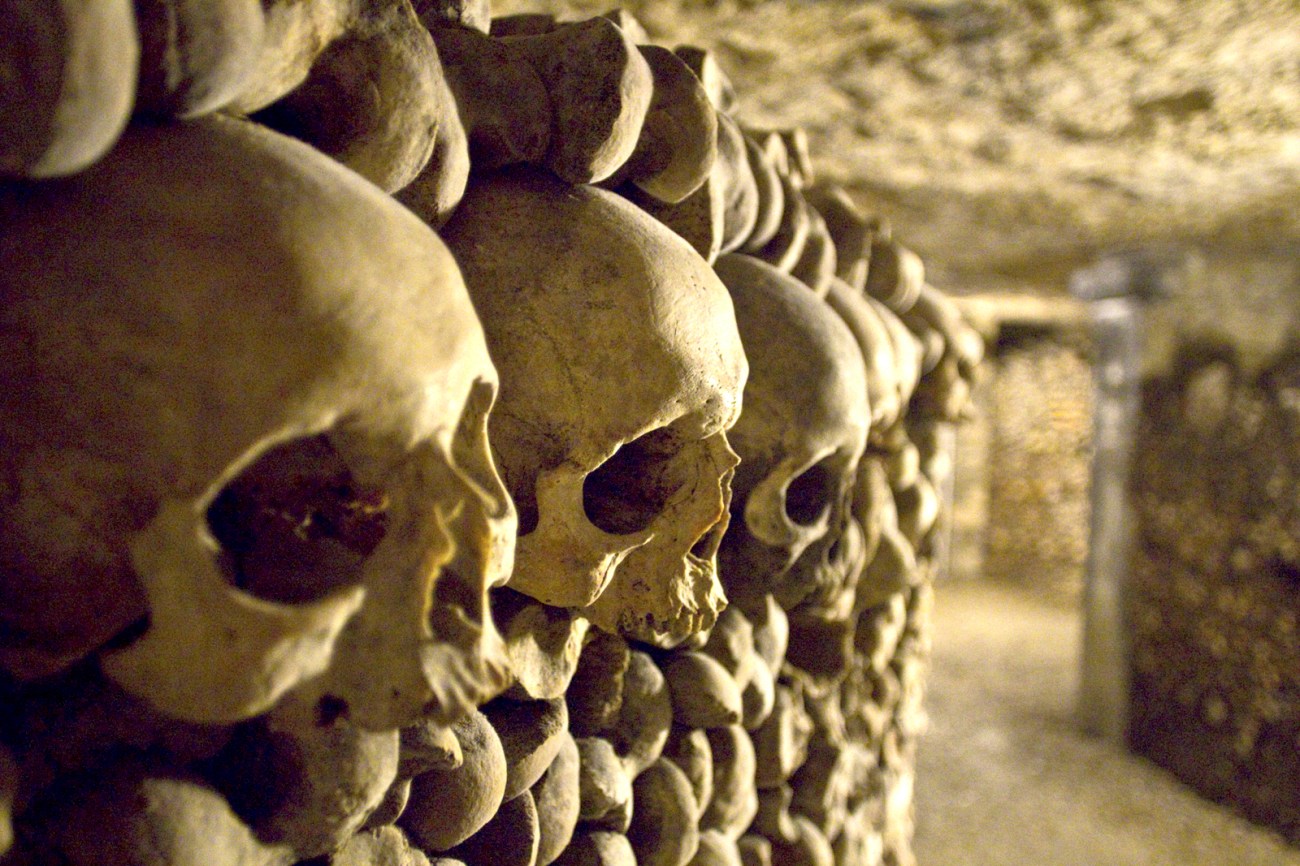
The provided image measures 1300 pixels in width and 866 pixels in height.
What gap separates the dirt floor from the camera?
268 cm

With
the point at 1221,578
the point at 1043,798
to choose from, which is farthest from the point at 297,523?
the point at 1221,578

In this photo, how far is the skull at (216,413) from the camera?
0.42 m

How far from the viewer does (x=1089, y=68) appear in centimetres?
167

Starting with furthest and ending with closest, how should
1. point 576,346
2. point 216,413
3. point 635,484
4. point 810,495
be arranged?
1. point 810,495
2. point 635,484
3. point 576,346
4. point 216,413

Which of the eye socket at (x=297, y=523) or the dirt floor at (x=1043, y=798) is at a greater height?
the eye socket at (x=297, y=523)

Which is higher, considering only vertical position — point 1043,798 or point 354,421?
point 354,421

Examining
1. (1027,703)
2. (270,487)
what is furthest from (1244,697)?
(270,487)

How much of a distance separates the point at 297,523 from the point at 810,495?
2.20 feet

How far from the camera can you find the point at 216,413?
43 cm

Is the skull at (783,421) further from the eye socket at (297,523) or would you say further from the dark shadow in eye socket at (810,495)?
the eye socket at (297,523)

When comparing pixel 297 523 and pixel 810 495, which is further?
pixel 810 495

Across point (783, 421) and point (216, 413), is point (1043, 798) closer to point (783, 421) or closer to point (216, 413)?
point (783, 421)

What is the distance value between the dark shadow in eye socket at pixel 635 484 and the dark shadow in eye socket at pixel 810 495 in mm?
304

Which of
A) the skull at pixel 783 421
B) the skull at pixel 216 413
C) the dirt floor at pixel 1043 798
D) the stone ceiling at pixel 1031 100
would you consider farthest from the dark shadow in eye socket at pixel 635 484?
the dirt floor at pixel 1043 798
